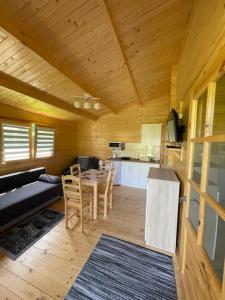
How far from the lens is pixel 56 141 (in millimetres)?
5109

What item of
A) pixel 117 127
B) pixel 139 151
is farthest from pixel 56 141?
pixel 139 151

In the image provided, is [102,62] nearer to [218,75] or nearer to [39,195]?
[218,75]

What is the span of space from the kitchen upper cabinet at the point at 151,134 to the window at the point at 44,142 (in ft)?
9.83

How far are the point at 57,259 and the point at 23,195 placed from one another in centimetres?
148

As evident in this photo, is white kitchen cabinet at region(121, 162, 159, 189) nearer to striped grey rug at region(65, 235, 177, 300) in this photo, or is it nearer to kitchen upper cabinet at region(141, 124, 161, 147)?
kitchen upper cabinet at region(141, 124, 161, 147)

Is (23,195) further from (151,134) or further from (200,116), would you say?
(151,134)

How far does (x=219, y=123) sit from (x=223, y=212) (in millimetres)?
674

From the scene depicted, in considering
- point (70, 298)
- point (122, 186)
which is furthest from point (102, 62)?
point (122, 186)

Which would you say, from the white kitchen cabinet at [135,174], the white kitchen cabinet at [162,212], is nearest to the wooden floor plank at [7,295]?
the white kitchen cabinet at [162,212]

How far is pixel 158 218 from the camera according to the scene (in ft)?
7.25

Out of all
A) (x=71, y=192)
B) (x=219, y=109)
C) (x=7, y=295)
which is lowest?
(x=7, y=295)

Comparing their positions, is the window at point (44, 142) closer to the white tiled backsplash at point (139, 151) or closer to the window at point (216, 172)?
the white tiled backsplash at point (139, 151)

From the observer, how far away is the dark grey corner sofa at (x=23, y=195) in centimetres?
251

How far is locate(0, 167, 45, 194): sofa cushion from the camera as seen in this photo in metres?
3.08
